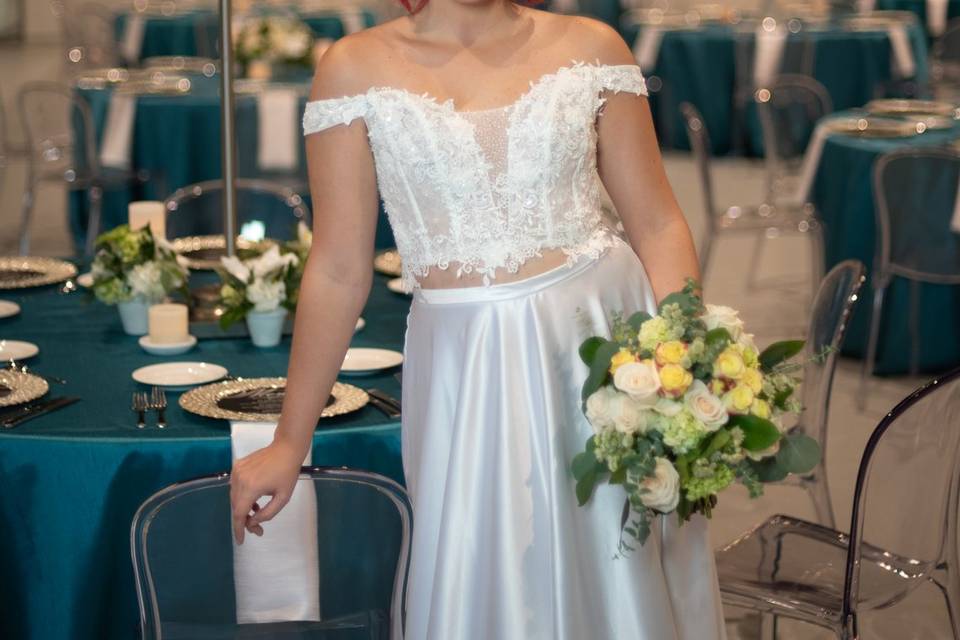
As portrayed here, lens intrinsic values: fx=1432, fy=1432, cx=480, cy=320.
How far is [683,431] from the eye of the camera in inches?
70.7

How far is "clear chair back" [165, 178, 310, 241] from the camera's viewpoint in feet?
13.7

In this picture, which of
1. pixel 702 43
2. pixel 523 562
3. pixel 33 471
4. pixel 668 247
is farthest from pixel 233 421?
pixel 702 43

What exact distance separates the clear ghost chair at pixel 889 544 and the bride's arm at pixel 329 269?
2.96 ft

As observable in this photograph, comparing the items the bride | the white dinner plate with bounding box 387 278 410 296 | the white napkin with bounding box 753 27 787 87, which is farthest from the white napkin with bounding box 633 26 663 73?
the bride

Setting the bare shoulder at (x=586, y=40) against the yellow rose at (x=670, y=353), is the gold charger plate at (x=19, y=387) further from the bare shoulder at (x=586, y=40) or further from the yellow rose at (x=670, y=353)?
the yellow rose at (x=670, y=353)

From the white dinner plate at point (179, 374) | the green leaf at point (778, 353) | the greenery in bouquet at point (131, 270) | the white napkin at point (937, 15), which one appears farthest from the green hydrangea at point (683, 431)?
the white napkin at point (937, 15)

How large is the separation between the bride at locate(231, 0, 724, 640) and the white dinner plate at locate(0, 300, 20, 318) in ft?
4.55

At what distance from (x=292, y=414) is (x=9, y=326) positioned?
1.38 m

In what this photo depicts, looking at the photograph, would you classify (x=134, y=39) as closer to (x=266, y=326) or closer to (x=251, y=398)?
(x=266, y=326)

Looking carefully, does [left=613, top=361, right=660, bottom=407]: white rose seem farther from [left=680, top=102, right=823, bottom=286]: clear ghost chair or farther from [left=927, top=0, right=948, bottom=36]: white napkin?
[left=927, top=0, right=948, bottom=36]: white napkin

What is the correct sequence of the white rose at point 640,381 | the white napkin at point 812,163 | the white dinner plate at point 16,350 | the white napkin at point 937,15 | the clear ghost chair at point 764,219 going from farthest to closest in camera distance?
the white napkin at point 937,15 < the white napkin at point 812,163 < the clear ghost chair at point 764,219 < the white dinner plate at point 16,350 < the white rose at point 640,381

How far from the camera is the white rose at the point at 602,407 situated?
183 cm

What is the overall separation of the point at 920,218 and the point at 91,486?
3.39m

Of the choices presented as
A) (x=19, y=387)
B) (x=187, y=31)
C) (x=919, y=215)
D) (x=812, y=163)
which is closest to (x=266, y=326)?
(x=19, y=387)
